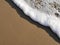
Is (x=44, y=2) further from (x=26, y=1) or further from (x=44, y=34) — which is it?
(x=44, y=34)

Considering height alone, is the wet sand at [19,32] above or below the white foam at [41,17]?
below

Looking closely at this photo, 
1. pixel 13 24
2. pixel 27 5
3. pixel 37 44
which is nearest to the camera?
pixel 37 44

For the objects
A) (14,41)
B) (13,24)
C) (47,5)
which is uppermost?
(47,5)

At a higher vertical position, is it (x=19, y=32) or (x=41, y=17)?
(x=41, y=17)

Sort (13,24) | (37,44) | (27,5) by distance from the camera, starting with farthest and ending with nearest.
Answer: (27,5) → (13,24) → (37,44)

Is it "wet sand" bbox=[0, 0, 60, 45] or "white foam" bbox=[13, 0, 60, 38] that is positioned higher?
"white foam" bbox=[13, 0, 60, 38]

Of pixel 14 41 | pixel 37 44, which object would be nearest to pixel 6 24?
pixel 14 41

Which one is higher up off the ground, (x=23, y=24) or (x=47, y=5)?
(x=47, y=5)

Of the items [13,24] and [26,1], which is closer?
[13,24]
